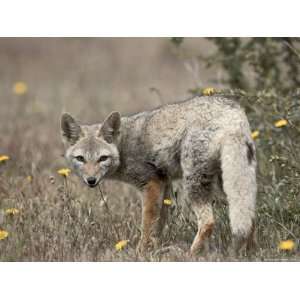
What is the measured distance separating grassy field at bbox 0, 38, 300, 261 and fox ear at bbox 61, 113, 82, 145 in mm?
493

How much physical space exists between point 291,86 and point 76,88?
24.3 ft

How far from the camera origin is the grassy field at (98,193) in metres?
6.32

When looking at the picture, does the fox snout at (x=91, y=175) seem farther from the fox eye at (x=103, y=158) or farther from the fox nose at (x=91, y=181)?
the fox eye at (x=103, y=158)

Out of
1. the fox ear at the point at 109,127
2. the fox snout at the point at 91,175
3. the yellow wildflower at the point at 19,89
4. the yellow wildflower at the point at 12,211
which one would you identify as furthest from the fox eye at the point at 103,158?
the yellow wildflower at the point at 19,89

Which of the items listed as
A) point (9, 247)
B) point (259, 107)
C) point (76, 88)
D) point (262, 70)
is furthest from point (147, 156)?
point (76, 88)

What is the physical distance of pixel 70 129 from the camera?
23.7 ft

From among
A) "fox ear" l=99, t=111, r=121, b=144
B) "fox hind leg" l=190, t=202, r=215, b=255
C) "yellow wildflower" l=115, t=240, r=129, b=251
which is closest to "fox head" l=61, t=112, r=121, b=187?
"fox ear" l=99, t=111, r=121, b=144

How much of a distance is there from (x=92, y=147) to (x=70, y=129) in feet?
1.52

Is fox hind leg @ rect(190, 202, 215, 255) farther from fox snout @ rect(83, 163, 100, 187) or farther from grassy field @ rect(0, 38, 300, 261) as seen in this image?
fox snout @ rect(83, 163, 100, 187)

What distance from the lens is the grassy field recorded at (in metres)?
6.32

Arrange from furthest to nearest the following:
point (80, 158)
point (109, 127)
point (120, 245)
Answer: point (109, 127), point (80, 158), point (120, 245)

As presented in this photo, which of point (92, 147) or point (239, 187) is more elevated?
point (92, 147)

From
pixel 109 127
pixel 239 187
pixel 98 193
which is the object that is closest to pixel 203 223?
pixel 239 187

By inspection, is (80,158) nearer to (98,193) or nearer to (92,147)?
(92,147)
